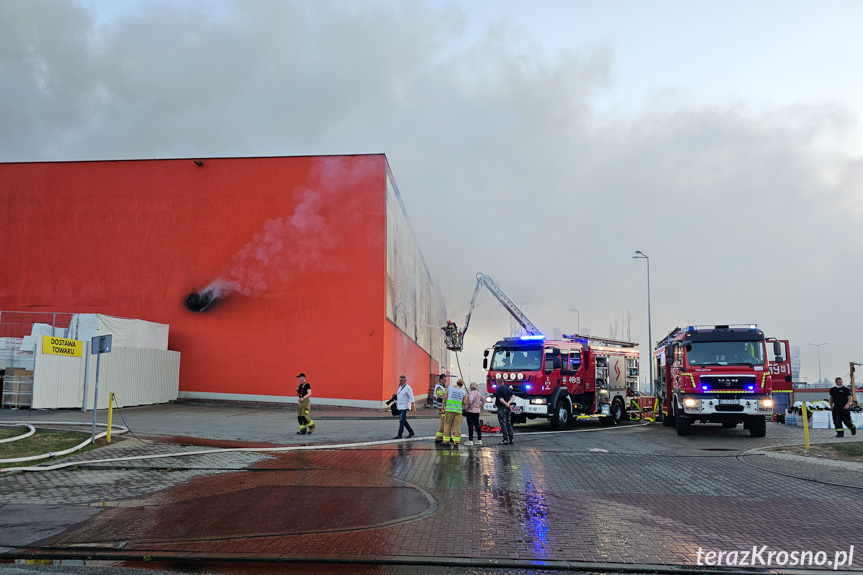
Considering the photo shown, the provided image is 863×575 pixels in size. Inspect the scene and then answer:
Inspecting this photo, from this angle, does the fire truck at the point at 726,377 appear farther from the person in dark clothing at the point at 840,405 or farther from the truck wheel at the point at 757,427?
the person in dark clothing at the point at 840,405

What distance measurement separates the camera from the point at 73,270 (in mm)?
31719

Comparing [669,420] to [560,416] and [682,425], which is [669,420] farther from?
[560,416]

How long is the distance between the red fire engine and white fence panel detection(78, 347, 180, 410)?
15195 millimetres

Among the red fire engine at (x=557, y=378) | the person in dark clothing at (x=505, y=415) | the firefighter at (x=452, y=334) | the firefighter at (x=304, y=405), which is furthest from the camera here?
the firefighter at (x=452, y=334)

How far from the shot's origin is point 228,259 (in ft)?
103

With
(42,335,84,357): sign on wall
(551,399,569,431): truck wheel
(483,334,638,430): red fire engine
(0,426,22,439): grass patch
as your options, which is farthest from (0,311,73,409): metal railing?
(551,399,569,431): truck wheel

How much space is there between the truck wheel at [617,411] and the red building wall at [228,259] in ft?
37.6

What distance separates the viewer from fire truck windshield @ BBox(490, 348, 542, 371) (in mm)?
19797

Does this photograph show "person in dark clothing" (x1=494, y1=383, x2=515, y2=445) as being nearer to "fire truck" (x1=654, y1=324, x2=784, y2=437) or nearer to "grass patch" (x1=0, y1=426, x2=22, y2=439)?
"fire truck" (x1=654, y1=324, x2=784, y2=437)

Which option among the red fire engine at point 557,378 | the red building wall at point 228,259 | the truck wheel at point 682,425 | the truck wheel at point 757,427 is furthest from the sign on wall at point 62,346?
the truck wheel at point 757,427

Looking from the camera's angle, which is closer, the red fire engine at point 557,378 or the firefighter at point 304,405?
the firefighter at point 304,405

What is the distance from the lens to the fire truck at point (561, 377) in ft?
64.2

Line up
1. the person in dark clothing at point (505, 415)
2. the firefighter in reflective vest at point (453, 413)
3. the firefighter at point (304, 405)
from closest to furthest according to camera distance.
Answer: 1. the firefighter in reflective vest at point (453, 413)
2. the person in dark clothing at point (505, 415)
3. the firefighter at point (304, 405)

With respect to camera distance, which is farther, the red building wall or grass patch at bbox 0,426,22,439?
the red building wall
